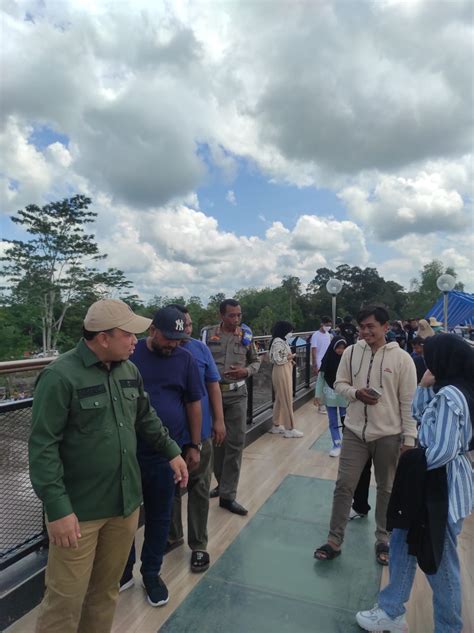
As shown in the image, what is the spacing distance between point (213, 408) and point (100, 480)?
4.65 ft

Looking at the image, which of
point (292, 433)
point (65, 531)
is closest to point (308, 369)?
point (292, 433)

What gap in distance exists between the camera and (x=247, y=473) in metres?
4.55

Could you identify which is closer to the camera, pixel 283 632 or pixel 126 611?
pixel 283 632

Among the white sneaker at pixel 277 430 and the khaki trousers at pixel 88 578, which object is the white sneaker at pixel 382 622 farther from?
the white sneaker at pixel 277 430

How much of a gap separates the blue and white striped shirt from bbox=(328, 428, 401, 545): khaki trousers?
2.77 feet

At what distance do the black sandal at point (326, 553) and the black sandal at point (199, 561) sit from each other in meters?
0.75

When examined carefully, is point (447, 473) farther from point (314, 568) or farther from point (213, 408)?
point (213, 408)

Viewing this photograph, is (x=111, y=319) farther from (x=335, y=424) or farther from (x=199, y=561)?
(x=335, y=424)

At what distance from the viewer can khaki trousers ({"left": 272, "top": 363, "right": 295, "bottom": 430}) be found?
6.06 metres


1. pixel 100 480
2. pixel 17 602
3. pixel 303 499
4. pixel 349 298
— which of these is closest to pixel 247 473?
pixel 303 499

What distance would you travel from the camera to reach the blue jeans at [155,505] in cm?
243

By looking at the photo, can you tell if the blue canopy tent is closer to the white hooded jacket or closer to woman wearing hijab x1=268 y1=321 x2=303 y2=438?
woman wearing hijab x1=268 y1=321 x2=303 y2=438

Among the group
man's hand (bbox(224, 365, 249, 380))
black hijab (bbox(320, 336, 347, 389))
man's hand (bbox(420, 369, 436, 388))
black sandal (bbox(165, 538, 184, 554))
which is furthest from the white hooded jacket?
black hijab (bbox(320, 336, 347, 389))

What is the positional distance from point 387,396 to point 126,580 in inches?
78.2
